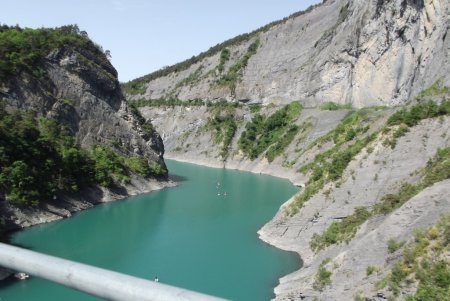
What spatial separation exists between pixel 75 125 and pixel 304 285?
4497cm

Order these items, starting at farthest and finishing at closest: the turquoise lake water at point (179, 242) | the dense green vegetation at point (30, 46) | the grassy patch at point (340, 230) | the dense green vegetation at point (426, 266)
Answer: the dense green vegetation at point (30, 46) → the grassy patch at point (340, 230) → the turquoise lake water at point (179, 242) → the dense green vegetation at point (426, 266)

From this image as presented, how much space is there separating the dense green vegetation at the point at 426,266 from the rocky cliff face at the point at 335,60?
1210 inches

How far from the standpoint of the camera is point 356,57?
270 feet

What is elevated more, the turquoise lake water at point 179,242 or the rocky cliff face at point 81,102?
the rocky cliff face at point 81,102

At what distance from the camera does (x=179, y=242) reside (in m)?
36.6

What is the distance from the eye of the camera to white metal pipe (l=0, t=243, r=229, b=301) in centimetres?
242

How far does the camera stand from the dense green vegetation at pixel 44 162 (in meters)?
43.2

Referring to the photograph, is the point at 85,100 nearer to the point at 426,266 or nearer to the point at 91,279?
the point at 426,266

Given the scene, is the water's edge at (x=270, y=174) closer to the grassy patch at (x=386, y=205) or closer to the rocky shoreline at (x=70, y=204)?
the grassy patch at (x=386, y=205)

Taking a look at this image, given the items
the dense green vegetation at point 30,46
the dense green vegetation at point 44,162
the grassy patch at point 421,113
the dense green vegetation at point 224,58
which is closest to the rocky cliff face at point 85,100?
the dense green vegetation at point 30,46

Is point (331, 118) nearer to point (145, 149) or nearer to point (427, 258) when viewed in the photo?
point (145, 149)

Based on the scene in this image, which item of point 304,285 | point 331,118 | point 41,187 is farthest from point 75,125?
point 304,285

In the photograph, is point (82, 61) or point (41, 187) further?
point (82, 61)

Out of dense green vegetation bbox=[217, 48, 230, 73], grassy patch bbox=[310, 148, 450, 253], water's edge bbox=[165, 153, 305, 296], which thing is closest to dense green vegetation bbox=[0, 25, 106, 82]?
water's edge bbox=[165, 153, 305, 296]
